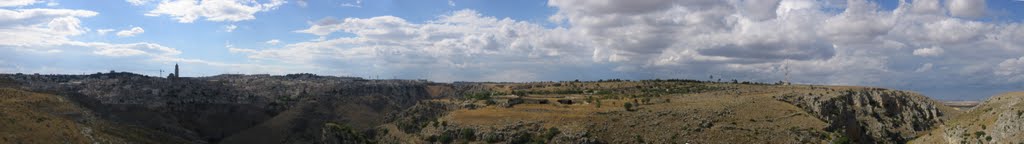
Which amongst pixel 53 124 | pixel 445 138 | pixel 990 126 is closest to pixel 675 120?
pixel 445 138

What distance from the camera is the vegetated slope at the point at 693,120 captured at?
55.9m

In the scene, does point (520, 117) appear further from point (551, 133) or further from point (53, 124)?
point (53, 124)

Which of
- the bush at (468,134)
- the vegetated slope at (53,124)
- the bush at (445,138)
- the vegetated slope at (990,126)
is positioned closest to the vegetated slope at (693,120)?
the bush at (468,134)

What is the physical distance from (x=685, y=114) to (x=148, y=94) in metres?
81.5

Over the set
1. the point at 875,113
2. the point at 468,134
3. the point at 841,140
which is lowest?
the point at 468,134

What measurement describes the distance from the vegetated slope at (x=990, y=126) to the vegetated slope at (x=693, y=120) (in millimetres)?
5457

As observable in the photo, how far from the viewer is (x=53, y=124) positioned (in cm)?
7575

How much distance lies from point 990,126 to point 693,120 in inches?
811

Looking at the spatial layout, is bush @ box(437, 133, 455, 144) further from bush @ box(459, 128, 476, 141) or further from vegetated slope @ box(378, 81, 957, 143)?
bush @ box(459, 128, 476, 141)

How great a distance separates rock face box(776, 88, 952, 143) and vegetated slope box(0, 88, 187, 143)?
2715 inches

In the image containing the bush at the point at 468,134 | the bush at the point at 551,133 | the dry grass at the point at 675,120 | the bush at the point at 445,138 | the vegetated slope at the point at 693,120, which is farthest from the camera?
the bush at the point at 445,138

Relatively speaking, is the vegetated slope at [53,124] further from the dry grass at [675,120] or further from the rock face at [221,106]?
the dry grass at [675,120]

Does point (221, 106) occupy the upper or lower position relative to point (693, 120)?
lower

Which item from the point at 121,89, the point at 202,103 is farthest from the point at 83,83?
the point at 202,103
